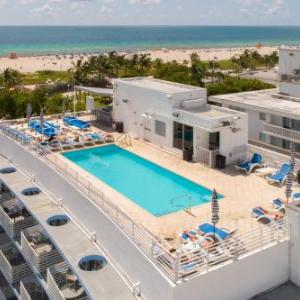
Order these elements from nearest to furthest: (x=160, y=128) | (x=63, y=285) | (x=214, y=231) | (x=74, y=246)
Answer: (x=214, y=231) < (x=74, y=246) < (x=63, y=285) < (x=160, y=128)

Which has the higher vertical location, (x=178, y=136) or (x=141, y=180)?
(x=178, y=136)

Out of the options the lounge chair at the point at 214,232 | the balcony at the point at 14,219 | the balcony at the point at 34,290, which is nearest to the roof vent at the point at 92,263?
the lounge chair at the point at 214,232

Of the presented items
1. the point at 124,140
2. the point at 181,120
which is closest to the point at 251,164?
the point at 181,120

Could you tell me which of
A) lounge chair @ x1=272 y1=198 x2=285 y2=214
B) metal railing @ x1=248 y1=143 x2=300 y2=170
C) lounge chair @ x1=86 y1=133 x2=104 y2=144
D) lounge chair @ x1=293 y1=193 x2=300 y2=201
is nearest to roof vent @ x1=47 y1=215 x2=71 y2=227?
lounge chair @ x1=272 y1=198 x2=285 y2=214

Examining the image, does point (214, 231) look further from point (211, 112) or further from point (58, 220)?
point (211, 112)

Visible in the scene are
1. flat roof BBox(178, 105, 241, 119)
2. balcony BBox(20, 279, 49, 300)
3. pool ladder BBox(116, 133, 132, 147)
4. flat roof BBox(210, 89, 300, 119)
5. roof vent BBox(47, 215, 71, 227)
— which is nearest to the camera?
roof vent BBox(47, 215, 71, 227)

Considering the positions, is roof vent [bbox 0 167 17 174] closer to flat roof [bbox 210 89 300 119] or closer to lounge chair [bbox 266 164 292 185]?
lounge chair [bbox 266 164 292 185]

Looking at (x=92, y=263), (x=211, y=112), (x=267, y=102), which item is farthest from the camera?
(x=267, y=102)
